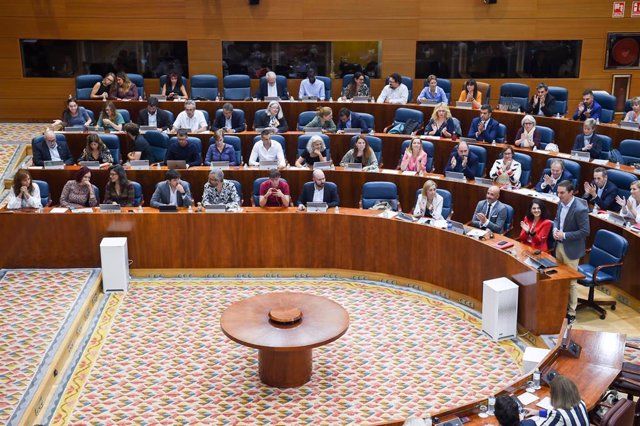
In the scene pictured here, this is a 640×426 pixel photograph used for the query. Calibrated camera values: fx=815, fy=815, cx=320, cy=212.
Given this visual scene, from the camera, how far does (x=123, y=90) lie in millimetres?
12609

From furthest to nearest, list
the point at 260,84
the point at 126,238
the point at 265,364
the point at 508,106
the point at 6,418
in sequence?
1. the point at 260,84
2. the point at 508,106
3. the point at 126,238
4. the point at 265,364
5. the point at 6,418

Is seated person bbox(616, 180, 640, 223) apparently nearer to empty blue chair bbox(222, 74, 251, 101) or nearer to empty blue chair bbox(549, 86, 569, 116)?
empty blue chair bbox(549, 86, 569, 116)

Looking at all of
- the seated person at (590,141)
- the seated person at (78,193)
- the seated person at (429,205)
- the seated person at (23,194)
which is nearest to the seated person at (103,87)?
the seated person at (78,193)

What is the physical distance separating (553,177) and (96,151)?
554 centimetres

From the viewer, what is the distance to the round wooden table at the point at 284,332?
652 cm

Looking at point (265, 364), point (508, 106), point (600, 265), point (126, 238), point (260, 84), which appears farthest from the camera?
point (260, 84)

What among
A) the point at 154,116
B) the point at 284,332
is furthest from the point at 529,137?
the point at 284,332

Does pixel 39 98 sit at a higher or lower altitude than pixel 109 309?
higher

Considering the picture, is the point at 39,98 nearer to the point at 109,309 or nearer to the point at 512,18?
the point at 109,309

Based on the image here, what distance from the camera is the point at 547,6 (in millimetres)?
13945

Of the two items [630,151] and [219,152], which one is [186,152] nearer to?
[219,152]

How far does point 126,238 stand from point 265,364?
9.25ft

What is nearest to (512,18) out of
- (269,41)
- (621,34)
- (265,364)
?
(621,34)

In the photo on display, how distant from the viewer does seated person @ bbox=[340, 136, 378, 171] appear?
995 centimetres
